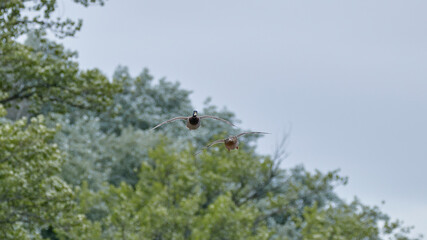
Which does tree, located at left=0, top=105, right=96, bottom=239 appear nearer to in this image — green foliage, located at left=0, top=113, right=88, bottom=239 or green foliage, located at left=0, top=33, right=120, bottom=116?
green foliage, located at left=0, top=113, right=88, bottom=239

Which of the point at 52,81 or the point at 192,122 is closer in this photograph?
the point at 192,122

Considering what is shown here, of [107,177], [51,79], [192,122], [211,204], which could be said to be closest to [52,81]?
[51,79]

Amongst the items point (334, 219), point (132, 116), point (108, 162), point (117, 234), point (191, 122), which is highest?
Answer: point (132, 116)

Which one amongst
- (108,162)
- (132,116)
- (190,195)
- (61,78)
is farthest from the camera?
(132,116)

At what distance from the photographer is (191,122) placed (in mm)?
3963

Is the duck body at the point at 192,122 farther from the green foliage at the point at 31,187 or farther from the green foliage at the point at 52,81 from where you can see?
the green foliage at the point at 52,81

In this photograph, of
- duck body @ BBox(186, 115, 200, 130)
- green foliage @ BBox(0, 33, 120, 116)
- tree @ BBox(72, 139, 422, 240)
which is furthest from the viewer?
tree @ BBox(72, 139, 422, 240)

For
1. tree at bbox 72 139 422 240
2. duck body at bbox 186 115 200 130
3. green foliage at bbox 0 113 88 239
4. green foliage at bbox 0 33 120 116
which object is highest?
tree at bbox 72 139 422 240

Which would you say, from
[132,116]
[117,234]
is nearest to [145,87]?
[132,116]

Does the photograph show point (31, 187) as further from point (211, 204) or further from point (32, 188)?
point (211, 204)

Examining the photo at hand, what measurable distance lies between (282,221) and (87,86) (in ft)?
84.9

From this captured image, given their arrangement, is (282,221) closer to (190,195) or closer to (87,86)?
(190,195)

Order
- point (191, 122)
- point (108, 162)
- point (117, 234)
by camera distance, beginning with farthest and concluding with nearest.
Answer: point (108, 162)
point (117, 234)
point (191, 122)

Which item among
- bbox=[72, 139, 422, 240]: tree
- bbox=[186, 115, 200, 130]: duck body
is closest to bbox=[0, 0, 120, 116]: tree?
bbox=[72, 139, 422, 240]: tree
